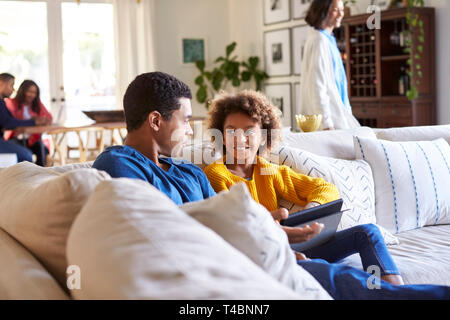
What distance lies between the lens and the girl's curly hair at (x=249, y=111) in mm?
2324

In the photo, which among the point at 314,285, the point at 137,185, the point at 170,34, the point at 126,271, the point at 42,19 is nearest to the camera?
the point at 126,271

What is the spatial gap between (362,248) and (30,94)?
4.85 m

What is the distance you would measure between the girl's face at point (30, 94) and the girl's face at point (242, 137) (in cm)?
421

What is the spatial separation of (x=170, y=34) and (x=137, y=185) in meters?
7.89

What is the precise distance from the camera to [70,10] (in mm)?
8102

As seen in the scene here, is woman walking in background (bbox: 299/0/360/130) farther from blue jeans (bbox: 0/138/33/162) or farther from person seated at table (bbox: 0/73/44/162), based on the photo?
blue jeans (bbox: 0/138/33/162)

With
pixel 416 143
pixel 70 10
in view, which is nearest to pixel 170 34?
pixel 70 10

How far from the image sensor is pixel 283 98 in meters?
8.31

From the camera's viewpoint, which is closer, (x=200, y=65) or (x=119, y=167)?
(x=119, y=167)

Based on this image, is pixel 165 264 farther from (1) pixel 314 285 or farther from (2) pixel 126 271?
(1) pixel 314 285

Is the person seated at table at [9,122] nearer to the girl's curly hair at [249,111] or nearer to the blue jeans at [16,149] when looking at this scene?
the blue jeans at [16,149]

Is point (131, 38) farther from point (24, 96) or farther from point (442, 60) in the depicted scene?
point (442, 60)

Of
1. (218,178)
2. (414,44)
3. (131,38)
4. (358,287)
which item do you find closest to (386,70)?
(414,44)

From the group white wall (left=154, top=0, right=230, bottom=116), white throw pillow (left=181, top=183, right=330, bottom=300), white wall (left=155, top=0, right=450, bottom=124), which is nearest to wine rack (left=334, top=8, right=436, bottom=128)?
white wall (left=155, top=0, right=450, bottom=124)
